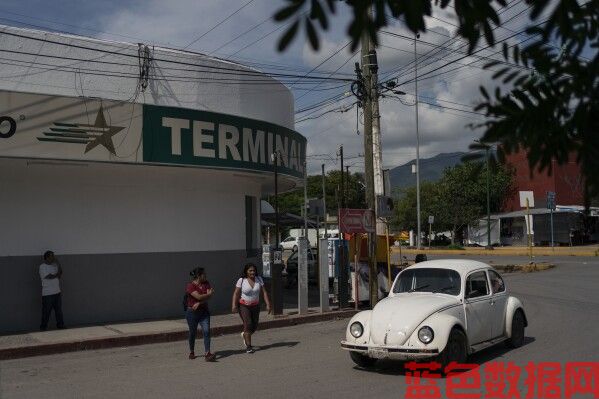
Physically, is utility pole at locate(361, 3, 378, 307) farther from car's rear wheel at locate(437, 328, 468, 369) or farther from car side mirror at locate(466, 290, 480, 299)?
car's rear wheel at locate(437, 328, 468, 369)

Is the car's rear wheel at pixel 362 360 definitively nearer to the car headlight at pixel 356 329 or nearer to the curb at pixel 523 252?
the car headlight at pixel 356 329

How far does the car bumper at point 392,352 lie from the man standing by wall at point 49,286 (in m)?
7.07

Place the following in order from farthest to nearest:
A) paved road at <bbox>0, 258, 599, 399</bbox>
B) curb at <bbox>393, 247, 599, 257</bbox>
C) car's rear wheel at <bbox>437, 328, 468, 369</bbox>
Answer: curb at <bbox>393, 247, 599, 257</bbox> → car's rear wheel at <bbox>437, 328, 468, 369</bbox> → paved road at <bbox>0, 258, 599, 399</bbox>

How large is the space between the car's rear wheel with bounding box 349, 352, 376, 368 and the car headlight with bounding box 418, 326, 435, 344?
1.07m

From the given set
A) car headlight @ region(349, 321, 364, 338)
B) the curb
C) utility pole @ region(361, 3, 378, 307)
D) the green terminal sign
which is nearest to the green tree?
car headlight @ region(349, 321, 364, 338)

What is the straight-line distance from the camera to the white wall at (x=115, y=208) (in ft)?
46.1

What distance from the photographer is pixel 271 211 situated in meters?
29.0

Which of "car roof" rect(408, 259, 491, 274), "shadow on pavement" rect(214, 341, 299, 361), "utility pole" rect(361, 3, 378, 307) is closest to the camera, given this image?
"car roof" rect(408, 259, 491, 274)

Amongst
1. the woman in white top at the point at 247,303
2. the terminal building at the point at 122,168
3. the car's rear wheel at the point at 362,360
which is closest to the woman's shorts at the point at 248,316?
the woman in white top at the point at 247,303

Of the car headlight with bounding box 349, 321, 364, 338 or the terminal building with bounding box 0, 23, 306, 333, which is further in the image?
the terminal building with bounding box 0, 23, 306, 333

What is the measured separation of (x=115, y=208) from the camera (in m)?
15.3

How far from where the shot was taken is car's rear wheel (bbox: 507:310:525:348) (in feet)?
36.9

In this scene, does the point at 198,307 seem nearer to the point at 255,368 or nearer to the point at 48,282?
the point at 255,368

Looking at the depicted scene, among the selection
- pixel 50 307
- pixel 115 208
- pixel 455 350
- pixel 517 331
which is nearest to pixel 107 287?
pixel 50 307
